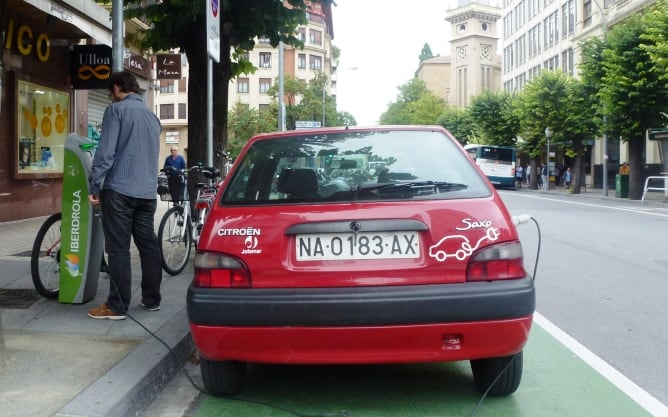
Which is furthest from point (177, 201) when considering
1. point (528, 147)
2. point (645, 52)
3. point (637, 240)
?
point (528, 147)

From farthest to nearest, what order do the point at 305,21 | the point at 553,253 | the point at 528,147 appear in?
the point at 528,147 < the point at 553,253 < the point at 305,21

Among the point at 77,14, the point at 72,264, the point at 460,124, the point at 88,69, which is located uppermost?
the point at 460,124

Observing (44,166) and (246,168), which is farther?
(44,166)

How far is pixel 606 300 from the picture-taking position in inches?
268

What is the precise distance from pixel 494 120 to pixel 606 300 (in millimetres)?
47320

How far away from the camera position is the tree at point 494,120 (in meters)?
51.8

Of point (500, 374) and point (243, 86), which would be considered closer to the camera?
point (500, 374)

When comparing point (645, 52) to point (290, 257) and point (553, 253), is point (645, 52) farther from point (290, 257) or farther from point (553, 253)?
point (290, 257)

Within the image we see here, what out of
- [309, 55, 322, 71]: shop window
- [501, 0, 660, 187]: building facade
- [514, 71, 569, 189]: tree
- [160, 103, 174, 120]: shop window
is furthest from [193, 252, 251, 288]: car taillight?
[309, 55, 322, 71]: shop window

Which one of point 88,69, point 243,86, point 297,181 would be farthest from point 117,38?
point 243,86

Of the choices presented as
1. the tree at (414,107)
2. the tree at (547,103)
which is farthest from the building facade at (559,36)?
the tree at (414,107)

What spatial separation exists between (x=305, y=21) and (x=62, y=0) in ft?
14.2

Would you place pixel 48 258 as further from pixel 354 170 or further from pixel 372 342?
pixel 372 342

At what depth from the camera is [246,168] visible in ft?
13.0
